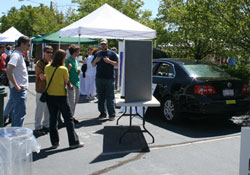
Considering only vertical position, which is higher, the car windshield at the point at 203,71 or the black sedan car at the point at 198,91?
the car windshield at the point at 203,71

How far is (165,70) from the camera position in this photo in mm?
7594

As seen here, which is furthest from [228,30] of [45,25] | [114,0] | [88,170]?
[45,25]

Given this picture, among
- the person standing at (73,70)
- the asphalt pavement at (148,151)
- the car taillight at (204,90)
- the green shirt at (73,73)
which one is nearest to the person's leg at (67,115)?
the asphalt pavement at (148,151)

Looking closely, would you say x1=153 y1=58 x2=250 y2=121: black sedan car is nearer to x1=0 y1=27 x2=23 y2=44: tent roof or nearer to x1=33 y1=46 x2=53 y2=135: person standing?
x1=33 y1=46 x2=53 y2=135: person standing

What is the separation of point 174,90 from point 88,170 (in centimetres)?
338

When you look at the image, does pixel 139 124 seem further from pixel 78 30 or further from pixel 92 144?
pixel 78 30

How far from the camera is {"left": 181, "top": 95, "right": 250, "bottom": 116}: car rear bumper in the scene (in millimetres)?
6359

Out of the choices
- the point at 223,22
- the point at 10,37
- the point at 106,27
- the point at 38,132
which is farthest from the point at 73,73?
the point at 10,37

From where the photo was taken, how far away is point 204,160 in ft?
15.6

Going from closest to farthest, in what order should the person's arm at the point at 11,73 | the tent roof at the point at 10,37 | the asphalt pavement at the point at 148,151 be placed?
the asphalt pavement at the point at 148,151 → the person's arm at the point at 11,73 → the tent roof at the point at 10,37

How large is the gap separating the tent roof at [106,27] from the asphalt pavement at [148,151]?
381 centimetres

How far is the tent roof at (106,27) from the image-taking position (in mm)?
9938

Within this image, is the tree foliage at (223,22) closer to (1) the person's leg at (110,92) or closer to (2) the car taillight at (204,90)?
(2) the car taillight at (204,90)

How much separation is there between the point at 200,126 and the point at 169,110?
31.6 inches
